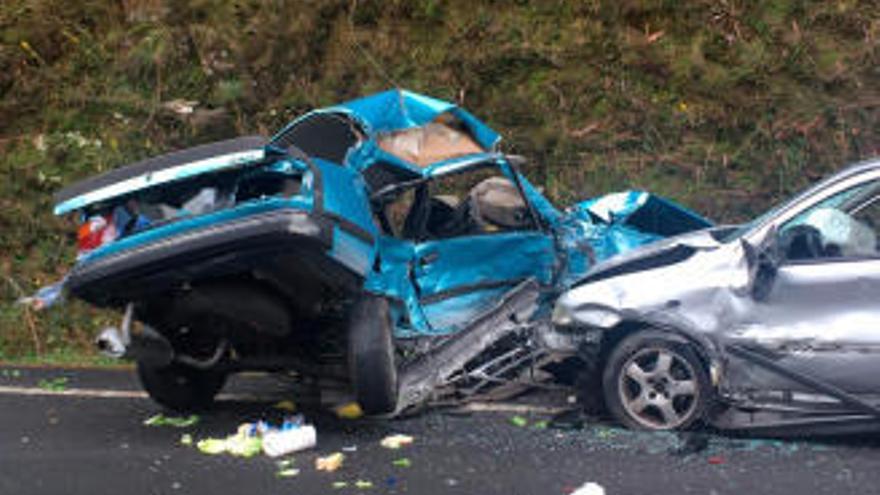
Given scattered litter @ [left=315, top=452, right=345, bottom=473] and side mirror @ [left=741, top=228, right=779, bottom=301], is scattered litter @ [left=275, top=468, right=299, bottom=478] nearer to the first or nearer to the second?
scattered litter @ [left=315, top=452, right=345, bottom=473]

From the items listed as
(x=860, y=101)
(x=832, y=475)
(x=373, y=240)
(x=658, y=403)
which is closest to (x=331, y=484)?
(x=373, y=240)

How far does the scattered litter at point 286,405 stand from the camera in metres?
7.94

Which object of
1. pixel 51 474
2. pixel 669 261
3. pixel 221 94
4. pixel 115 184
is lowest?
pixel 51 474

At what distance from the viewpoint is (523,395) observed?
311 inches

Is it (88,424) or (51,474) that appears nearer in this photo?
(51,474)

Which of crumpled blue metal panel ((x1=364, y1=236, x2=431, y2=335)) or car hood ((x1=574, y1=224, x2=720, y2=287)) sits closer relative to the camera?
car hood ((x1=574, y1=224, x2=720, y2=287))

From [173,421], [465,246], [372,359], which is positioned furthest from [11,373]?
[372,359]

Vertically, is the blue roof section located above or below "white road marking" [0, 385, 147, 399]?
above

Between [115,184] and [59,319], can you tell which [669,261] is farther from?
[59,319]

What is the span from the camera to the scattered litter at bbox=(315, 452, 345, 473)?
6.38m

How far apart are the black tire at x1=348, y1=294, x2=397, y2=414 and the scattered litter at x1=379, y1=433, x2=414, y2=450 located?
7.9 inches

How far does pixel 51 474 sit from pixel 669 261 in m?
3.62

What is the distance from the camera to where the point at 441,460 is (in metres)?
6.47

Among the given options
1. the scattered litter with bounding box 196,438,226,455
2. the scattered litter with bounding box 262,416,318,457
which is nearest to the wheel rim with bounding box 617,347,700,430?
the scattered litter with bounding box 262,416,318,457
